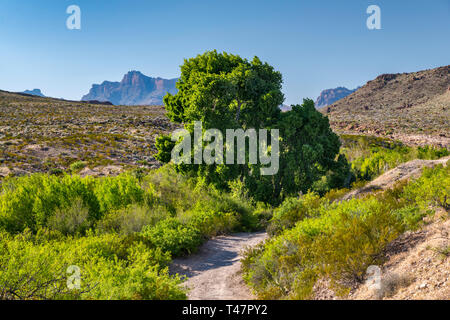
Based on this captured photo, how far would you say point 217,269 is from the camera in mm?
7633

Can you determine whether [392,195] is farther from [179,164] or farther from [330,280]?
[179,164]

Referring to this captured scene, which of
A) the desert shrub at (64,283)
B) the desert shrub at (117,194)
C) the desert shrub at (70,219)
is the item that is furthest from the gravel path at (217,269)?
the desert shrub at (117,194)

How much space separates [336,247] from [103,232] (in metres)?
6.61

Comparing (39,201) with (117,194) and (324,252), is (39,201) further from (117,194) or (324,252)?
(324,252)

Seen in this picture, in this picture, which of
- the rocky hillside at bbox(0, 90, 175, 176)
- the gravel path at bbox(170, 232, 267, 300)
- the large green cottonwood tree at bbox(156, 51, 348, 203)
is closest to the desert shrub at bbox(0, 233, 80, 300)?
the gravel path at bbox(170, 232, 267, 300)

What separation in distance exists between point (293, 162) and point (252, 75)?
4398 mm

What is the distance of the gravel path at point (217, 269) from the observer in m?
6.02

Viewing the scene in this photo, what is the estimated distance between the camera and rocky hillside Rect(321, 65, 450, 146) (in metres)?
43.8

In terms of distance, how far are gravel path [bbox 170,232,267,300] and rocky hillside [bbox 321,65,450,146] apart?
34.0 meters

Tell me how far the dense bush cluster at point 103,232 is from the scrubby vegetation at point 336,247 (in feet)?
6.03

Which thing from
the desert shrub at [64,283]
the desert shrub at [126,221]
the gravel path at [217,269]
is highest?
the desert shrub at [64,283]

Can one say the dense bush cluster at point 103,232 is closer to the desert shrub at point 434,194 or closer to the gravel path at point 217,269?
the gravel path at point 217,269

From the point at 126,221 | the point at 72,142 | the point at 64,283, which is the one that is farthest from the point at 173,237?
the point at 72,142
